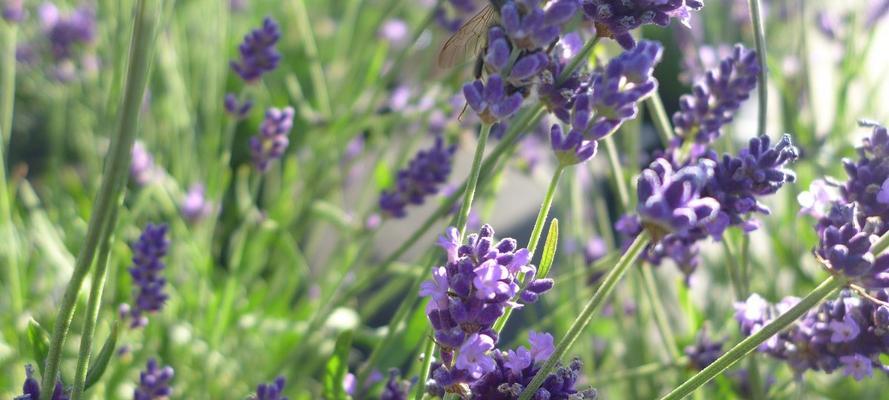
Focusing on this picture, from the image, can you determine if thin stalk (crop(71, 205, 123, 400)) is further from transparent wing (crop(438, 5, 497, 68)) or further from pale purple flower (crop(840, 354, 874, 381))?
pale purple flower (crop(840, 354, 874, 381))

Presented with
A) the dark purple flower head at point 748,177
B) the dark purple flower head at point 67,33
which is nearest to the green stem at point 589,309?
the dark purple flower head at point 748,177

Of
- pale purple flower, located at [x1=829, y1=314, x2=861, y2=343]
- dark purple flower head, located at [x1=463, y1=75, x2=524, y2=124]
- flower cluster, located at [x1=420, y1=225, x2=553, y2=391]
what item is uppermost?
dark purple flower head, located at [x1=463, y1=75, x2=524, y2=124]

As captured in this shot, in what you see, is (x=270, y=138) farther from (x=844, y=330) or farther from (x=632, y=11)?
(x=844, y=330)

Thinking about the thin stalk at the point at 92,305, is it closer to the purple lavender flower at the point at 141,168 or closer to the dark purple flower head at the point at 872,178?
the dark purple flower head at the point at 872,178

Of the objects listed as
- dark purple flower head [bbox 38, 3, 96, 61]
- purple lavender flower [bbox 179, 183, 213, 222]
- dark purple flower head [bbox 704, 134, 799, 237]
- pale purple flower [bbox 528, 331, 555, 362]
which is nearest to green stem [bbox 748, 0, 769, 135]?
dark purple flower head [bbox 704, 134, 799, 237]

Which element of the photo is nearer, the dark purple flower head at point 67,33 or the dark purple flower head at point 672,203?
the dark purple flower head at point 672,203

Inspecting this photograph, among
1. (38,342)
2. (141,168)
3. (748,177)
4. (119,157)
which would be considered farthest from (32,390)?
(141,168)

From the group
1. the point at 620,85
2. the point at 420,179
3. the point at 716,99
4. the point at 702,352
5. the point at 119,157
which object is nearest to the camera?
the point at 119,157
